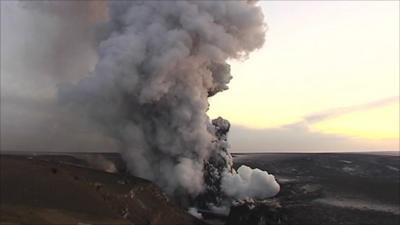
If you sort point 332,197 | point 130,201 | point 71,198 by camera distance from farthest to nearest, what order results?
point 332,197
point 130,201
point 71,198

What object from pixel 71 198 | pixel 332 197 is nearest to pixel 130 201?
pixel 71 198

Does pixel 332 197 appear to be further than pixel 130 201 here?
Yes

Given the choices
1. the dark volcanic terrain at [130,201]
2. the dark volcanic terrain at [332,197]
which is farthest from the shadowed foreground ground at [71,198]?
the dark volcanic terrain at [332,197]

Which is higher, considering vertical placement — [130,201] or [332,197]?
[130,201]

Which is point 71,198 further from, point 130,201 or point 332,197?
point 332,197

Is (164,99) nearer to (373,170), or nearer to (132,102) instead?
(132,102)

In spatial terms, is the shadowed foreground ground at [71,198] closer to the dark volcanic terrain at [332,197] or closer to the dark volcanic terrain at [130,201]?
the dark volcanic terrain at [130,201]

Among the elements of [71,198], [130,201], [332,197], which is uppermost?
[71,198]

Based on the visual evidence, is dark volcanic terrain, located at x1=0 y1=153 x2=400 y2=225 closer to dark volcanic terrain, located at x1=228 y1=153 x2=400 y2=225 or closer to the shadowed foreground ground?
the shadowed foreground ground
